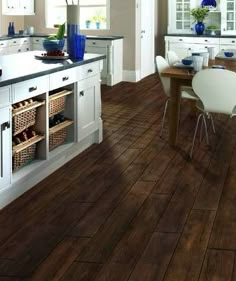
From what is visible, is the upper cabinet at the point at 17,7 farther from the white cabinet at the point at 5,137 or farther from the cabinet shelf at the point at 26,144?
the white cabinet at the point at 5,137

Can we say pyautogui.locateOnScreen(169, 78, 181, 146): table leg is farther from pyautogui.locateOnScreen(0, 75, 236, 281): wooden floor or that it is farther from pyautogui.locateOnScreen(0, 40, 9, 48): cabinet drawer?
pyautogui.locateOnScreen(0, 40, 9, 48): cabinet drawer

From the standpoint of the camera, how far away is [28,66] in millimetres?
4359

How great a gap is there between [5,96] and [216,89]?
1978 millimetres

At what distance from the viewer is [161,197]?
399 cm

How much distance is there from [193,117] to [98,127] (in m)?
1.73

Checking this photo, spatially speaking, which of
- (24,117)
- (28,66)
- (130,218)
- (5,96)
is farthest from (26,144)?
(130,218)

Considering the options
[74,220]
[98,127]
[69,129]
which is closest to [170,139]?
[98,127]

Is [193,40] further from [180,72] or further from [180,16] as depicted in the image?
[180,72]

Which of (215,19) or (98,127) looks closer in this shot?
(98,127)

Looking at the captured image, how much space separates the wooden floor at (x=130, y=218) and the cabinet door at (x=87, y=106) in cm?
24

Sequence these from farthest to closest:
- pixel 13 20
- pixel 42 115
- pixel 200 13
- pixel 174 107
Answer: pixel 200 13, pixel 13 20, pixel 174 107, pixel 42 115

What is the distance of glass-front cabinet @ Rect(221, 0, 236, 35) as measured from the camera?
33.7ft

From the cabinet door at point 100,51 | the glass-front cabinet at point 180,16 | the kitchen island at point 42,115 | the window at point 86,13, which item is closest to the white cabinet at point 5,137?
the kitchen island at point 42,115

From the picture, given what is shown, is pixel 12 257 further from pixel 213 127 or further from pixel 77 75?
pixel 213 127
